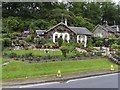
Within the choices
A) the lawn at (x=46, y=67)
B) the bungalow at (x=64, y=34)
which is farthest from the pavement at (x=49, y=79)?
the bungalow at (x=64, y=34)

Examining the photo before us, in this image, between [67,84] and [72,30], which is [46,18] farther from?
[67,84]

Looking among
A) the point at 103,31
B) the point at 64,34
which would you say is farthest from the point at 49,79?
the point at 103,31

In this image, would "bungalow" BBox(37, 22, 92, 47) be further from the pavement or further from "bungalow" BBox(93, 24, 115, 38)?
the pavement

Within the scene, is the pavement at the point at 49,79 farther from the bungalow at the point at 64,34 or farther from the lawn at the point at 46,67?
the bungalow at the point at 64,34

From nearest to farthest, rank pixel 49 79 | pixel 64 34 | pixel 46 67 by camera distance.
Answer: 1. pixel 49 79
2. pixel 46 67
3. pixel 64 34

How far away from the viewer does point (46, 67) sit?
28250 mm

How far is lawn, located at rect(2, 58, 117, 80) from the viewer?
2484 cm

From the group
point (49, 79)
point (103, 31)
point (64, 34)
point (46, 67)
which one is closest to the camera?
point (49, 79)

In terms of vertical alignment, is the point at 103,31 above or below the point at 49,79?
above

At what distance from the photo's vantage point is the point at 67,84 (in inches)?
895

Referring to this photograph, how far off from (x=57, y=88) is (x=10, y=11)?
44961 mm

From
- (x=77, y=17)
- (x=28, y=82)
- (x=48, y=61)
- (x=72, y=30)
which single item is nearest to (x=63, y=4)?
(x=77, y=17)

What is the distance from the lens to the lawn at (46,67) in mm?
24844

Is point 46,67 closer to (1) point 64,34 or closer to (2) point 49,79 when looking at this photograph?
(2) point 49,79
